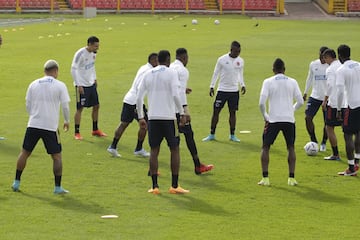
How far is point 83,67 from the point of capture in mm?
21406

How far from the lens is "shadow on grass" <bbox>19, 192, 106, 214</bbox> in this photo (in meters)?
14.4

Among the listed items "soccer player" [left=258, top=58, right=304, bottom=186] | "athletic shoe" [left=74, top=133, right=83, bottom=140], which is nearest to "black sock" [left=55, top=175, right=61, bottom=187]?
"soccer player" [left=258, top=58, right=304, bottom=186]

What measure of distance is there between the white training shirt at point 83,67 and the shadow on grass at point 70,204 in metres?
6.27

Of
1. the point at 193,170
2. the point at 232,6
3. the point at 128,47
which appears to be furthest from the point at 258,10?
the point at 193,170

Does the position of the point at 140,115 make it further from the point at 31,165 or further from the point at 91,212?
the point at 31,165

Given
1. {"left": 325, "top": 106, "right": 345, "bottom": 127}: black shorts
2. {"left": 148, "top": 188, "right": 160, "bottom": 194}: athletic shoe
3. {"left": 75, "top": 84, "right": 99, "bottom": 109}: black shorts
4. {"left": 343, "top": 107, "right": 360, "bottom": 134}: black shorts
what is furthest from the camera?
{"left": 75, "top": 84, "right": 99, "bottom": 109}: black shorts

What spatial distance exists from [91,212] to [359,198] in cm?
438

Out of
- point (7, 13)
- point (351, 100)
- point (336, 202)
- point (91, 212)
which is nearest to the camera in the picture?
point (91, 212)

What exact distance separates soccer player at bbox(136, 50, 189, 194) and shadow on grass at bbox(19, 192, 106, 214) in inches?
52.5

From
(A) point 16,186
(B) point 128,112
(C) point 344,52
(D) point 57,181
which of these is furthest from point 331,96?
(A) point 16,186

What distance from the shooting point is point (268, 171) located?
695 inches

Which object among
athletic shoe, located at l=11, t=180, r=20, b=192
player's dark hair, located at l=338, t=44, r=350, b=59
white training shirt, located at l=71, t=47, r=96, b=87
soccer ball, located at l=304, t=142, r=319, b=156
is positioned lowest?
soccer ball, located at l=304, t=142, r=319, b=156

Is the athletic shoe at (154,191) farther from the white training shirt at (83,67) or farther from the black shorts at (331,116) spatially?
the white training shirt at (83,67)

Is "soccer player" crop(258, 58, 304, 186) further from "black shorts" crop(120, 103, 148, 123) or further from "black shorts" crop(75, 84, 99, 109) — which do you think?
"black shorts" crop(75, 84, 99, 109)
